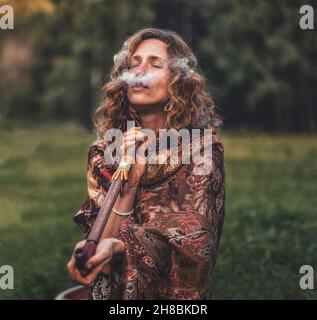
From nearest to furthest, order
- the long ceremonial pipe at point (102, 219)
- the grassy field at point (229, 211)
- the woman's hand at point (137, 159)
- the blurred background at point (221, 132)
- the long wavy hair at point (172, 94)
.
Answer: the long ceremonial pipe at point (102, 219) < the woman's hand at point (137, 159) < the long wavy hair at point (172, 94) < the grassy field at point (229, 211) < the blurred background at point (221, 132)

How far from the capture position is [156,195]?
3709 millimetres

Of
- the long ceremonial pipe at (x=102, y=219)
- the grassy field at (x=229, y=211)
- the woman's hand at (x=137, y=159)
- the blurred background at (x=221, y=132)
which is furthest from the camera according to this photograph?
the blurred background at (x=221, y=132)

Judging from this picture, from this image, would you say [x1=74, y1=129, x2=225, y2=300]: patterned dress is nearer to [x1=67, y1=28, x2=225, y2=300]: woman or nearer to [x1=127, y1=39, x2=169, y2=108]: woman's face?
[x1=67, y1=28, x2=225, y2=300]: woman

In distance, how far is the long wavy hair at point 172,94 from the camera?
3.79 meters

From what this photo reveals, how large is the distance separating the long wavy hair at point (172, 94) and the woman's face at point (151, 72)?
3 centimetres

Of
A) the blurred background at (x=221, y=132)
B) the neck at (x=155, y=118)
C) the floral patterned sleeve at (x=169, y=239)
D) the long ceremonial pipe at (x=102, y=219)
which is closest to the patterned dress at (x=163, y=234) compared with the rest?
the floral patterned sleeve at (x=169, y=239)

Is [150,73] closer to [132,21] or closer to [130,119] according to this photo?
[130,119]

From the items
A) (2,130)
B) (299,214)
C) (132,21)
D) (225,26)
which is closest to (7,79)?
(2,130)

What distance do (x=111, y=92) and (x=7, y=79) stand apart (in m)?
5.95

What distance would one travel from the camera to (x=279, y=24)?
32.2 ft

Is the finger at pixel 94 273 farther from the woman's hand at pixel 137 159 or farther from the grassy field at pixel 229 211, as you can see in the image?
the grassy field at pixel 229 211

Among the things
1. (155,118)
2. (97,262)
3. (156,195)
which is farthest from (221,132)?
(97,262)

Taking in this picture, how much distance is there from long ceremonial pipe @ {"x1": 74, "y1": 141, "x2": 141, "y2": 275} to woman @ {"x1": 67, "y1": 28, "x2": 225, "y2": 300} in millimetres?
43
